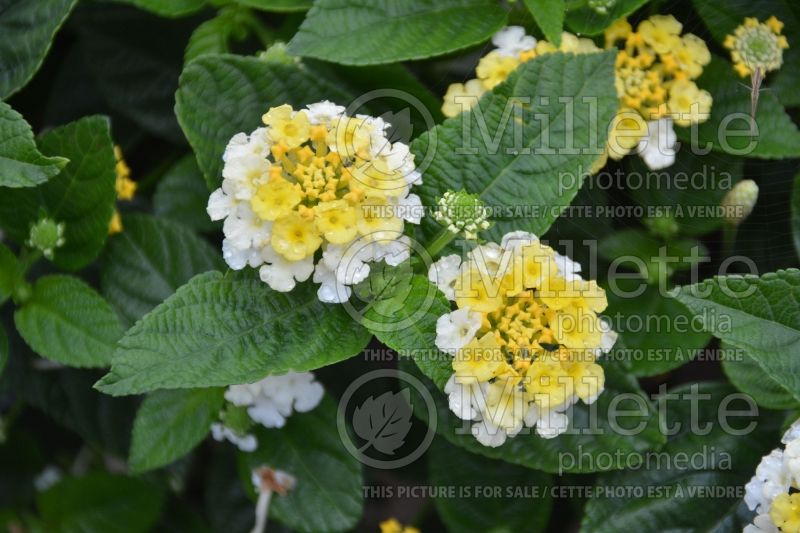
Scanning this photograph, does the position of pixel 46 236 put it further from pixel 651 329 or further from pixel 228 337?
pixel 651 329

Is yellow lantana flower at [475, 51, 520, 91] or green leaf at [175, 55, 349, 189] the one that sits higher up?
yellow lantana flower at [475, 51, 520, 91]

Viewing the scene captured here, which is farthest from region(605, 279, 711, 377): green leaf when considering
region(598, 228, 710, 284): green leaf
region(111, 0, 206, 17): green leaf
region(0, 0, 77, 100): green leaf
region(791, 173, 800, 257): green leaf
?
region(0, 0, 77, 100): green leaf

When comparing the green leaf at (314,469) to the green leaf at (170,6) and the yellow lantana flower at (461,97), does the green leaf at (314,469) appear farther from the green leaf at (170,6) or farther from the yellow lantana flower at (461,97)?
the green leaf at (170,6)

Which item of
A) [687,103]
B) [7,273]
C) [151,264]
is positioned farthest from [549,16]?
[7,273]

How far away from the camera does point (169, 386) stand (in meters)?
0.79

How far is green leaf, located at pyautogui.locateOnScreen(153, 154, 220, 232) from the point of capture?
117cm

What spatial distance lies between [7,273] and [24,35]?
27cm

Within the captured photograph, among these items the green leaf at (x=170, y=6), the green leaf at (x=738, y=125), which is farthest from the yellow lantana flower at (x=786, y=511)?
the green leaf at (x=170, y=6)

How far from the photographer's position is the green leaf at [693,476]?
98 cm

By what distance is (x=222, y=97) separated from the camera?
3.10 ft

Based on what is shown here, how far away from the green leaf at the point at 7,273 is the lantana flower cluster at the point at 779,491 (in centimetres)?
80

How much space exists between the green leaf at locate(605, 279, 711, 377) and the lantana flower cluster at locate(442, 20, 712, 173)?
16cm

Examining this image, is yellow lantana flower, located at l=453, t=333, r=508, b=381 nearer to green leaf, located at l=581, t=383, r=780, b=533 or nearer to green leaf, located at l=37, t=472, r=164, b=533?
green leaf, located at l=581, t=383, r=780, b=533

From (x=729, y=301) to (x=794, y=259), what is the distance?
30 centimetres
